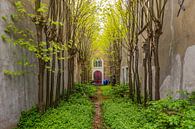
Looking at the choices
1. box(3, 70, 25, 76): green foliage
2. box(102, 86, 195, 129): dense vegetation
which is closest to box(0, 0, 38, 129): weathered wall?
box(3, 70, 25, 76): green foliage

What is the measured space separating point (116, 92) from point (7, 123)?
12.3 metres

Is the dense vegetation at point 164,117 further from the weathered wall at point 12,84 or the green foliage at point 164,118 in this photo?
the weathered wall at point 12,84

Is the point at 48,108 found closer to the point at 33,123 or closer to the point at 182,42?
the point at 33,123

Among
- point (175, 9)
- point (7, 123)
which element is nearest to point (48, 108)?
point (7, 123)

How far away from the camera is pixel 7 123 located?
786cm

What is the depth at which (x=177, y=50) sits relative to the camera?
9.94m

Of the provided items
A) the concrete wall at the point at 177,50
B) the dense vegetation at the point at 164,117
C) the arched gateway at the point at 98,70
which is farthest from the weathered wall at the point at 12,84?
the arched gateway at the point at 98,70

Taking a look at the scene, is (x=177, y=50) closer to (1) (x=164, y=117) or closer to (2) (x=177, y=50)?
(2) (x=177, y=50)

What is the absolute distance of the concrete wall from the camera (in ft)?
28.3

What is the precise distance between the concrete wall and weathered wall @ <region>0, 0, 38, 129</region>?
4.99 metres

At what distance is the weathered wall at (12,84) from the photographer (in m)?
7.61

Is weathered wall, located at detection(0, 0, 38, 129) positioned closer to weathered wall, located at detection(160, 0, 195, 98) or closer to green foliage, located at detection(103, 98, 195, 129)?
green foliage, located at detection(103, 98, 195, 129)

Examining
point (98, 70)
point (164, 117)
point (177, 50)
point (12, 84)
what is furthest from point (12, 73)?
point (98, 70)

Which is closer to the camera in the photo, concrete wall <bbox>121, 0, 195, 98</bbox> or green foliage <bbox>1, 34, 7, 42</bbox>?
green foliage <bbox>1, 34, 7, 42</bbox>
